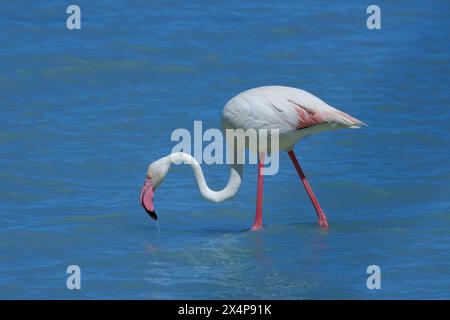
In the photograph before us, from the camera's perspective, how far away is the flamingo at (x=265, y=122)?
34.8 feet

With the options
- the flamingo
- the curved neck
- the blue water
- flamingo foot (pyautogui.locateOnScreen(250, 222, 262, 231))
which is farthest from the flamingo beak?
flamingo foot (pyautogui.locateOnScreen(250, 222, 262, 231))

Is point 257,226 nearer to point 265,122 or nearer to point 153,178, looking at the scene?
point 265,122

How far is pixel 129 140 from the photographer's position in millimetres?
13992

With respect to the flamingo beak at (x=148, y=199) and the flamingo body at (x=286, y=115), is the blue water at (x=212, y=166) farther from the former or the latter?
the flamingo body at (x=286, y=115)

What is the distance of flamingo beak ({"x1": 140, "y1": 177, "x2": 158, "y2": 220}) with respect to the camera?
1049 centimetres

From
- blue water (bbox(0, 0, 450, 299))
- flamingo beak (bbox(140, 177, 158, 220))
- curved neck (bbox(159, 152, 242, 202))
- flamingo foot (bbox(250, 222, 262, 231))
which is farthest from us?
flamingo foot (bbox(250, 222, 262, 231))

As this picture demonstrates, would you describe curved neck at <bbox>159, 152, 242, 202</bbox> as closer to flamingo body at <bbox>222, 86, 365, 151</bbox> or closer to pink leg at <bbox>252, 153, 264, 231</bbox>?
pink leg at <bbox>252, 153, 264, 231</bbox>

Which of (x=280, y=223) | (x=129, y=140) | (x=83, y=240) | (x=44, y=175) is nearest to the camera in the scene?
(x=83, y=240)

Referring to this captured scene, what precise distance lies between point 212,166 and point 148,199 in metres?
2.52

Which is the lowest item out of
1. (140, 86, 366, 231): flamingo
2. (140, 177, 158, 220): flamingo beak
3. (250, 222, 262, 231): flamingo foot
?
(250, 222, 262, 231): flamingo foot

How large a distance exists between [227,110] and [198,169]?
62 centimetres

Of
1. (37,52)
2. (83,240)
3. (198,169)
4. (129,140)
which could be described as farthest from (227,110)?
(37,52)

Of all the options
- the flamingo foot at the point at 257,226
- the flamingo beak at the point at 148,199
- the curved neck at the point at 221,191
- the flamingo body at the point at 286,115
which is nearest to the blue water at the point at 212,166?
the flamingo foot at the point at 257,226
